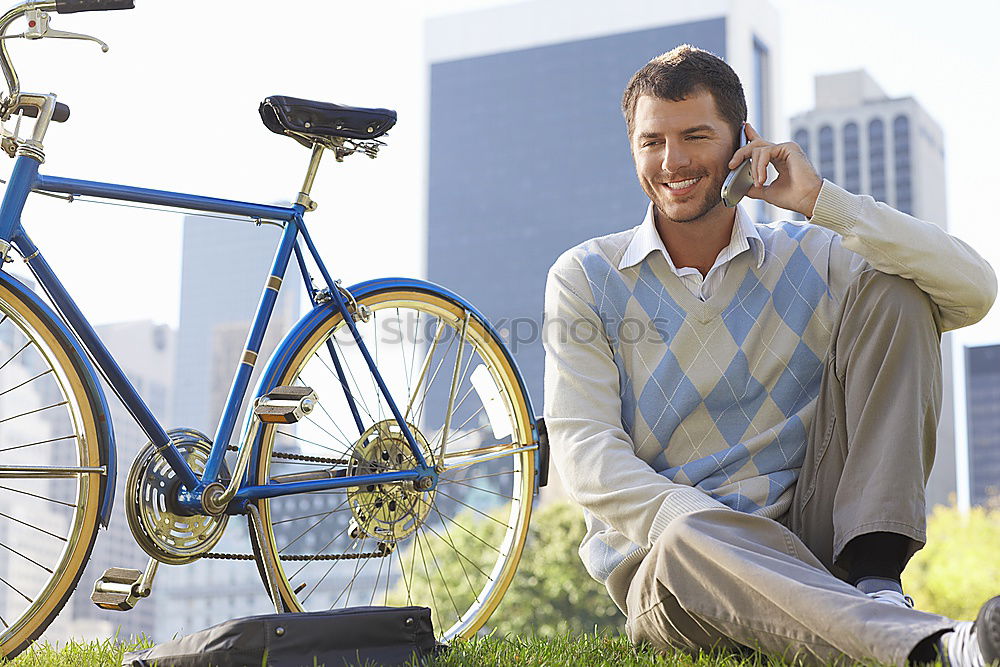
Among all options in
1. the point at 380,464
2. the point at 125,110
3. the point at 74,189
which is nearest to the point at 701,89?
the point at 380,464

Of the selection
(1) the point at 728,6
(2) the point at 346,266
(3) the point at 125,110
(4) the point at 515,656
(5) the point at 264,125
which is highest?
(1) the point at 728,6

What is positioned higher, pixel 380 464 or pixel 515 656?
pixel 380 464

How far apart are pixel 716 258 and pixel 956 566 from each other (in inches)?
485

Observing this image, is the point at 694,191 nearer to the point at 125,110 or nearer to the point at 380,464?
the point at 380,464

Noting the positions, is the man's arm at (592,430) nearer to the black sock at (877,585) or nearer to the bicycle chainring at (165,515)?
the black sock at (877,585)

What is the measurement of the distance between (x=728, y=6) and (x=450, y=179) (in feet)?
65.8

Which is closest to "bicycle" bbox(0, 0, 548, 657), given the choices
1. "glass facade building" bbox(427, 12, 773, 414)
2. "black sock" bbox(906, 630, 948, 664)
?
"black sock" bbox(906, 630, 948, 664)

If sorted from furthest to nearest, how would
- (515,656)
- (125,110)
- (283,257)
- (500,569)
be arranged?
(125,110)
(500,569)
(283,257)
(515,656)

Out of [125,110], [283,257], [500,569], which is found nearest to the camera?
[283,257]

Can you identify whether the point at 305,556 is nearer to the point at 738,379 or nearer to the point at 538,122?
the point at 738,379

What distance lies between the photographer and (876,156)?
71.1 m

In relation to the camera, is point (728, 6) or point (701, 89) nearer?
point (701, 89)

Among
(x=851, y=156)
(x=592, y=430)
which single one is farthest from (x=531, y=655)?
(x=851, y=156)

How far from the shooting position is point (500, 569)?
232 centimetres
